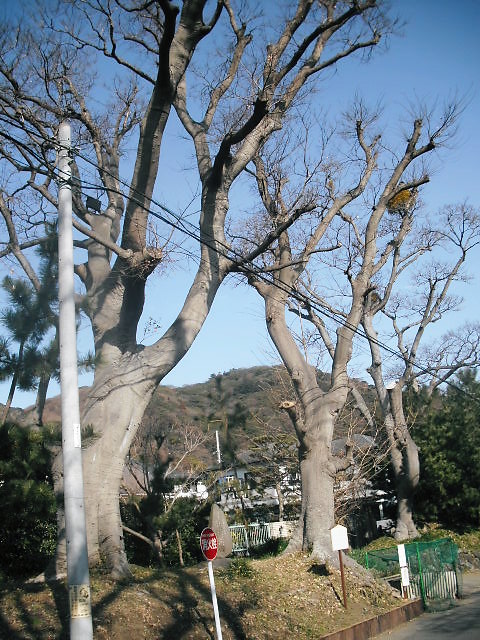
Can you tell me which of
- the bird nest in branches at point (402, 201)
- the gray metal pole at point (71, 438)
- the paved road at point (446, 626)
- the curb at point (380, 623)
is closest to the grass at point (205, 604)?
the curb at point (380, 623)

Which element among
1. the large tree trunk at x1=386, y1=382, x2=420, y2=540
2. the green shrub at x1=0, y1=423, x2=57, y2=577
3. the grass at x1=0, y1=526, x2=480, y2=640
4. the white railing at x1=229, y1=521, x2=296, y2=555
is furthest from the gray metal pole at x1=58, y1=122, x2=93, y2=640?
the large tree trunk at x1=386, y1=382, x2=420, y2=540

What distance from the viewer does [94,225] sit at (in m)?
13.1

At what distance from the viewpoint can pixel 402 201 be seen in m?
20.8

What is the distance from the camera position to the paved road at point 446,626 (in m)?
11.1

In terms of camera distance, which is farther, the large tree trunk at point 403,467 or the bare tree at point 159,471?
the large tree trunk at point 403,467

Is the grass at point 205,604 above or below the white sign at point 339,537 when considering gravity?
below

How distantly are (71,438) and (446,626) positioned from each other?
8.94 meters

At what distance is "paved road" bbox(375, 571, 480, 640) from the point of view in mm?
11062

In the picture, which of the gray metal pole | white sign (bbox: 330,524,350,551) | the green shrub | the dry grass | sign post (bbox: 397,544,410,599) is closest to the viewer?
the gray metal pole

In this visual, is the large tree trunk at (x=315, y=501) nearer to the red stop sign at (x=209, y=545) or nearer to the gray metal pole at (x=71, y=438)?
the red stop sign at (x=209, y=545)

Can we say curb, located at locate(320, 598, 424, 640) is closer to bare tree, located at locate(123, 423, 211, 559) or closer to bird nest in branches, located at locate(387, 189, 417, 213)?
bare tree, located at locate(123, 423, 211, 559)

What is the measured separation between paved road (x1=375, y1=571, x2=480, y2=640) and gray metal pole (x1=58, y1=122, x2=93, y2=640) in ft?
22.8

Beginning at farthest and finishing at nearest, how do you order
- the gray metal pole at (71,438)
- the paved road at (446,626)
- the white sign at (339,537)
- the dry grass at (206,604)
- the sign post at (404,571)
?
1. the sign post at (404,571)
2. the white sign at (339,537)
3. the paved road at (446,626)
4. the dry grass at (206,604)
5. the gray metal pole at (71,438)

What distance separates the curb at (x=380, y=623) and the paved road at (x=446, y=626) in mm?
114
